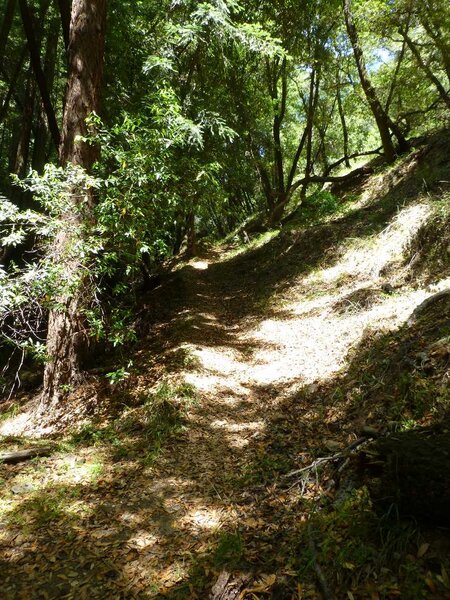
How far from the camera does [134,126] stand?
490 cm

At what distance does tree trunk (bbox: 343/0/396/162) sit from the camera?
11570 mm

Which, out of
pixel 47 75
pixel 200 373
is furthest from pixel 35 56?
pixel 200 373

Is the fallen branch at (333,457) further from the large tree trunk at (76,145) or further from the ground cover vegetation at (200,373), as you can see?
the large tree trunk at (76,145)

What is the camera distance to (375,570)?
2.46 metres

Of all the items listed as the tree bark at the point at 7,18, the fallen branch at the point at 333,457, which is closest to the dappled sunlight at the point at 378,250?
the fallen branch at the point at 333,457

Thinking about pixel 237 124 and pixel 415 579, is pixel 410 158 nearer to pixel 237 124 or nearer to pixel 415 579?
pixel 237 124

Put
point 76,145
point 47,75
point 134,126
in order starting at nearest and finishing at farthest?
point 134,126, point 76,145, point 47,75

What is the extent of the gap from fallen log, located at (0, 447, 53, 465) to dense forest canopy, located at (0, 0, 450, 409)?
1.10 m

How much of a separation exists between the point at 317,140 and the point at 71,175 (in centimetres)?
2493

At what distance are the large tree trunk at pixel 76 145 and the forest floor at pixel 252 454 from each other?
1.35ft

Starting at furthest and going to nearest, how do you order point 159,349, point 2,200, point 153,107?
point 159,349 → point 153,107 → point 2,200

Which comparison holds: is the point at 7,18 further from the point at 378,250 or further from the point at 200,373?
the point at 378,250

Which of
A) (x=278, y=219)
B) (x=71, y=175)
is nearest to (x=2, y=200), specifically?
(x=71, y=175)

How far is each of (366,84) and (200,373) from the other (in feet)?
36.5
